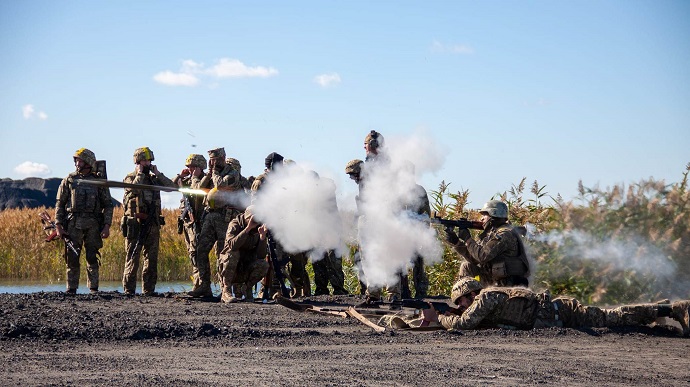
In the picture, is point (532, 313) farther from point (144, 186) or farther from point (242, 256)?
point (144, 186)

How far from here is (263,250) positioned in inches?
616

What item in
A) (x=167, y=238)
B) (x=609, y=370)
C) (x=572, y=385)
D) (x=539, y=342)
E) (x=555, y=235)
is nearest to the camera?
(x=572, y=385)

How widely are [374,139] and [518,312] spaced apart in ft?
11.7

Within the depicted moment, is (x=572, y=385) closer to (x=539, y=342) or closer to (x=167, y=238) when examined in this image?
(x=539, y=342)

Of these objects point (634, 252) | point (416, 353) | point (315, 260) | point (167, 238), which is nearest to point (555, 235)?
point (634, 252)

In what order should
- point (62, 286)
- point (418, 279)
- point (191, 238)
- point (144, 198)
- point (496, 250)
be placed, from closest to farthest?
point (496, 250) < point (418, 279) < point (191, 238) < point (144, 198) < point (62, 286)

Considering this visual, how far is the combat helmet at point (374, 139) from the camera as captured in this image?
13820 mm

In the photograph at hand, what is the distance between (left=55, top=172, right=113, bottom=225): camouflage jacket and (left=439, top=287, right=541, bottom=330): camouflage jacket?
25.8 feet

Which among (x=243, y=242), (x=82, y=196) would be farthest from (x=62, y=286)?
(x=243, y=242)

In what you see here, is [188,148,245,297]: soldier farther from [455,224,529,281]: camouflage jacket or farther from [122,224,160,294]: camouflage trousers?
[455,224,529,281]: camouflage jacket

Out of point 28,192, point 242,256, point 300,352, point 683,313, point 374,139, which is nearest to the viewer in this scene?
point 300,352

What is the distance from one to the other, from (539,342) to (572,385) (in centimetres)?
254

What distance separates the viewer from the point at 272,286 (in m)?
16.7

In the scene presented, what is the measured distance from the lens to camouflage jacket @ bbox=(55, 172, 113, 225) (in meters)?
17.0
